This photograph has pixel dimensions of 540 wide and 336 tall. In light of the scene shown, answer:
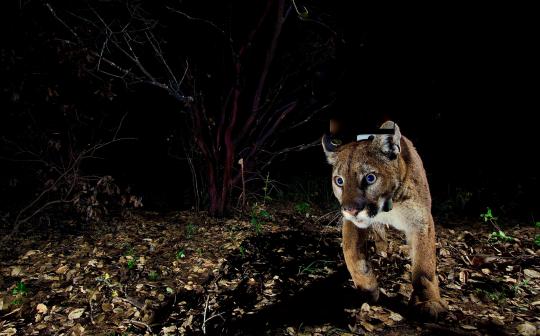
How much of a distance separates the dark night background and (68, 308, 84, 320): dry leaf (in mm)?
2959

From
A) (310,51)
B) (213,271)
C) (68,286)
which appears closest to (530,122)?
(310,51)

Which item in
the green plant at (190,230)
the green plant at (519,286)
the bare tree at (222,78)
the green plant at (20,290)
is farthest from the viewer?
the bare tree at (222,78)

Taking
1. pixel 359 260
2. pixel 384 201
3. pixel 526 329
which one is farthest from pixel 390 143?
pixel 526 329

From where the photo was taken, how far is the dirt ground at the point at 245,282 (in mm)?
3217

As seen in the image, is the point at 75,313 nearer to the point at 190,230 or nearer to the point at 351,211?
the point at 190,230

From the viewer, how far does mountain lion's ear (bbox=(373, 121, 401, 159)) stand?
3.11m

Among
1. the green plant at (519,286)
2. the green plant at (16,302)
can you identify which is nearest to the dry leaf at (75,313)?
the green plant at (16,302)

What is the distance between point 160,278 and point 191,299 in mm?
602

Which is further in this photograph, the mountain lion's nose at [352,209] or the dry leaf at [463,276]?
the dry leaf at [463,276]

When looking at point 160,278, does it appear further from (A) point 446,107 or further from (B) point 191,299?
(A) point 446,107

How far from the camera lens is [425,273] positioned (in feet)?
10.6

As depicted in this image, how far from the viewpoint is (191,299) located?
3.73m

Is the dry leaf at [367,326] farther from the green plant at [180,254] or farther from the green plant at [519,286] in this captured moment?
the green plant at [180,254]

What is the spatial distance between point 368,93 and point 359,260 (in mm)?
1987
